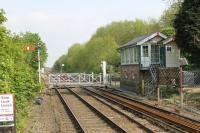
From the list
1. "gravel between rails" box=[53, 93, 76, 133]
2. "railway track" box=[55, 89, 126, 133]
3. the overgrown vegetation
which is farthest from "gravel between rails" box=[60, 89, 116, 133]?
the overgrown vegetation

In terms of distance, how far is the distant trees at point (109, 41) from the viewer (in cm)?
7787

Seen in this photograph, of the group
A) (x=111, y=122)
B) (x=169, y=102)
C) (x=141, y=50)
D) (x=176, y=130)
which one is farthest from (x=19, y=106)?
(x=141, y=50)

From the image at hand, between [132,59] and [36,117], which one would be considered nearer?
[36,117]

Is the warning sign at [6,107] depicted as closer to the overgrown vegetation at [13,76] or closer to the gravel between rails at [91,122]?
the overgrown vegetation at [13,76]

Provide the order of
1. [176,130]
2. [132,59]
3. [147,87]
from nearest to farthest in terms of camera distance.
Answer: [176,130], [147,87], [132,59]

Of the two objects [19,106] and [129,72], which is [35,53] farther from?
[19,106]

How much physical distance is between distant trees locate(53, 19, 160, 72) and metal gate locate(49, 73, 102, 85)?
21679 mm

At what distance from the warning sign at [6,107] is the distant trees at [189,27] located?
71.4 feet

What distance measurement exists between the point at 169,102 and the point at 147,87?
7.38 m

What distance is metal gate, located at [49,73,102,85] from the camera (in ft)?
173

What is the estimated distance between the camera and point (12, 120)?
11977mm

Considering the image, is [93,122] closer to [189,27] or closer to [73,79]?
[189,27]

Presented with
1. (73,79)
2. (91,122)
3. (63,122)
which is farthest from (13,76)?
(73,79)

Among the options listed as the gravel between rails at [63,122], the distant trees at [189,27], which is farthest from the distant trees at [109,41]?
the gravel between rails at [63,122]
